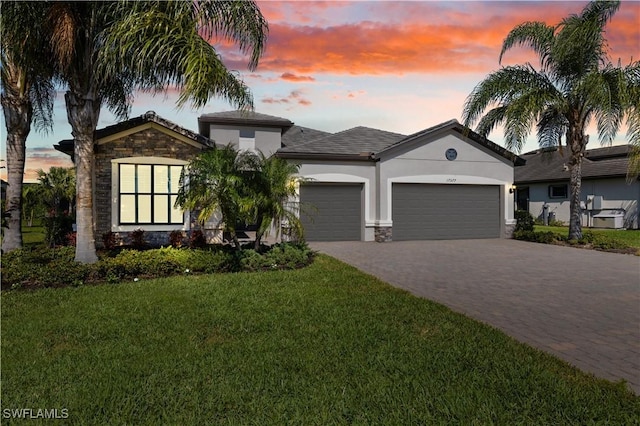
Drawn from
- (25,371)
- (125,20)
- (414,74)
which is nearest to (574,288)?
(414,74)

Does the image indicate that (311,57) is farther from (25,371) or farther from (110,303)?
(25,371)

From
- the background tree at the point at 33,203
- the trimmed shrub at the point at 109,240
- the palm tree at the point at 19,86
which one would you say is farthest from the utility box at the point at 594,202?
the background tree at the point at 33,203

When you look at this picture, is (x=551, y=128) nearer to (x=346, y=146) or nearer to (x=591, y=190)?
(x=346, y=146)

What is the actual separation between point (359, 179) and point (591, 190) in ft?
55.0

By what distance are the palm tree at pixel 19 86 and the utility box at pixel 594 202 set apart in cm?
2652

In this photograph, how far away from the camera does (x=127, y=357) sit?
4.13 metres

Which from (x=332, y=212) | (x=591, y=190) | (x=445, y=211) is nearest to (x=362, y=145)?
(x=332, y=212)

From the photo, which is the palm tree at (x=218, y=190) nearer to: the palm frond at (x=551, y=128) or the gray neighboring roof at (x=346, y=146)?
the gray neighboring roof at (x=346, y=146)

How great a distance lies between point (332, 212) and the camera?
16.2 m

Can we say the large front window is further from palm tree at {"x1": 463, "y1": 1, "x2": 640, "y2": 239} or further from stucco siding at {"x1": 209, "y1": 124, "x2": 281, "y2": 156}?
palm tree at {"x1": 463, "y1": 1, "x2": 640, "y2": 239}

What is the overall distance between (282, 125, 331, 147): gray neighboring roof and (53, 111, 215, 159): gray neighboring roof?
28.1 feet

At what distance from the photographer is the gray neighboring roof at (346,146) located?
15365mm

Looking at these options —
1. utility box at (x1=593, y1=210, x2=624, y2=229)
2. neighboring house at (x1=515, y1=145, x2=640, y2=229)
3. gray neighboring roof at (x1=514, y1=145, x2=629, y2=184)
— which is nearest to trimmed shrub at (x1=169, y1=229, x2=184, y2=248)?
neighboring house at (x1=515, y1=145, x2=640, y2=229)

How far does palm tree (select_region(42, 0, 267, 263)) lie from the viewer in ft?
23.8
